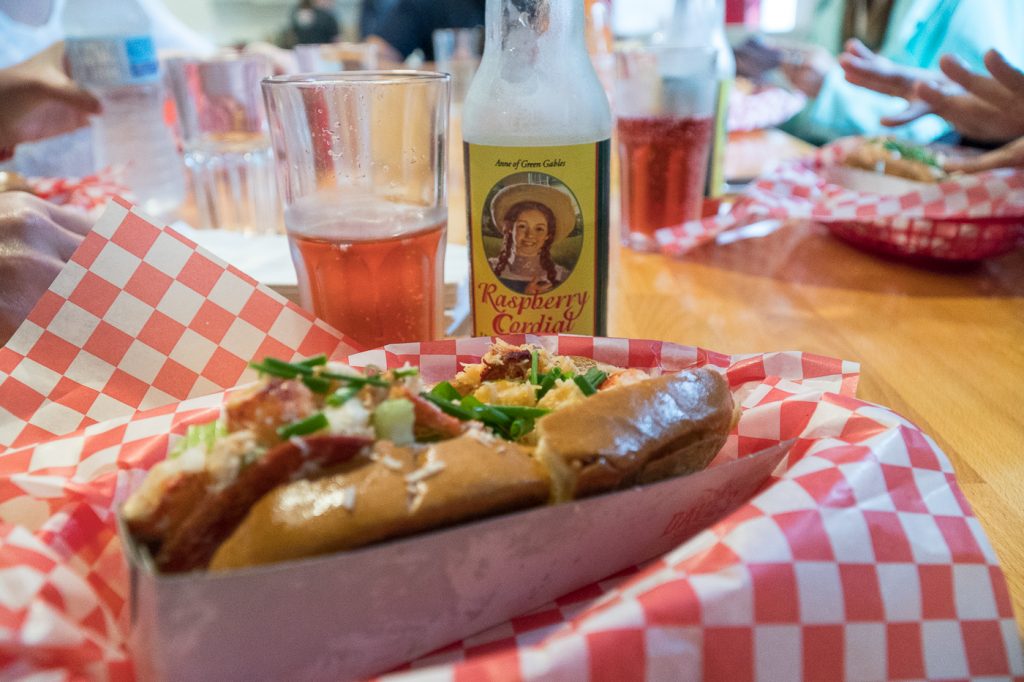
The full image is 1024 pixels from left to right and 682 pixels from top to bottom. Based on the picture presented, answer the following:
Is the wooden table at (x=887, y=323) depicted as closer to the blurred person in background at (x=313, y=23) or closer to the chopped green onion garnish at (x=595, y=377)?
the chopped green onion garnish at (x=595, y=377)

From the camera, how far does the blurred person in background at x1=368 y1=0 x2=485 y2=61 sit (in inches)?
182

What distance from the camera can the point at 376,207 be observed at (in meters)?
0.95

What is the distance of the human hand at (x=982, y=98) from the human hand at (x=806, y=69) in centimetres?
78

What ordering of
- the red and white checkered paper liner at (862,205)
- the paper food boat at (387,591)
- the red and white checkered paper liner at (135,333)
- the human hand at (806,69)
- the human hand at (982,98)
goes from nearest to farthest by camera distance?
the paper food boat at (387,591)
the red and white checkered paper liner at (135,333)
the red and white checkered paper liner at (862,205)
the human hand at (982,98)
the human hand at (806,69)

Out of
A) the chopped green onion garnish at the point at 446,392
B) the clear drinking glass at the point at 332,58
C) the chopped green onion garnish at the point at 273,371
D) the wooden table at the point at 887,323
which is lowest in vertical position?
the wooden table at the point at 887,323

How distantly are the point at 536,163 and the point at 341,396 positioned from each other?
16.1 inches

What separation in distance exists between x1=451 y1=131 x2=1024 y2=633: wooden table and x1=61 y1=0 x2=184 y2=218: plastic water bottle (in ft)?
2.61

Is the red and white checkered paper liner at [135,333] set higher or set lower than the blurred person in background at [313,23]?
lower

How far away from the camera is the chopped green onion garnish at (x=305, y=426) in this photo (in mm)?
553

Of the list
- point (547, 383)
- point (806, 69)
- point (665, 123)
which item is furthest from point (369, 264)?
point (806, 69)

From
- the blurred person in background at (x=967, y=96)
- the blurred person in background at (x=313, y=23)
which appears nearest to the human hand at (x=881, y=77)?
the blurred person in background at (x=967, y=96)

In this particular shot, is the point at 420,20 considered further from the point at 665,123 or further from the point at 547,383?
the point at 547,383

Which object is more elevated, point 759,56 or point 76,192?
point 759,56

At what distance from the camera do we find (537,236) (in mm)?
903
